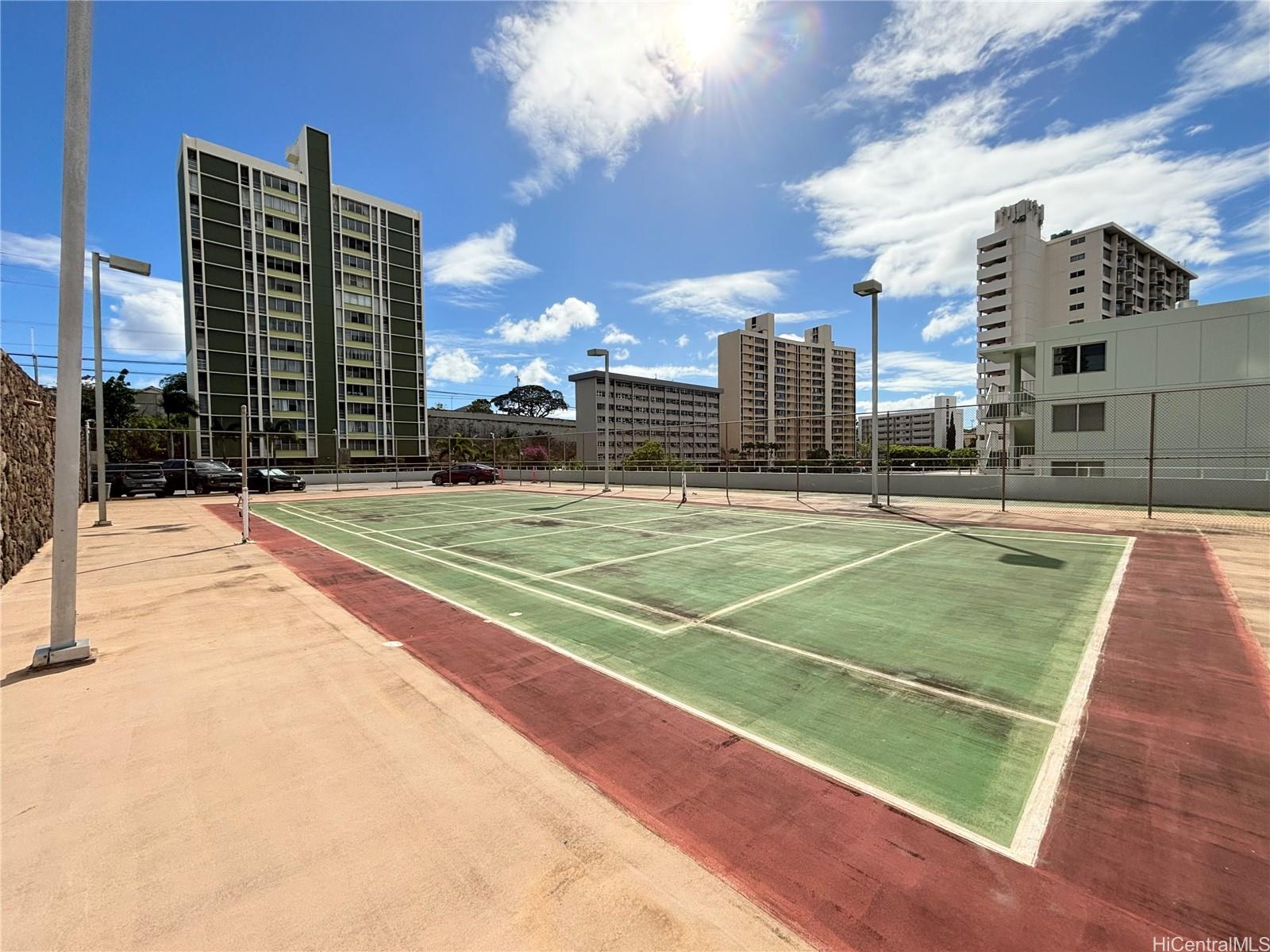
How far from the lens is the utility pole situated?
15.4 ft

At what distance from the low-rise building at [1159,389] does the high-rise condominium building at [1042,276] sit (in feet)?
151

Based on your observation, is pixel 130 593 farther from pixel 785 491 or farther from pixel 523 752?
pixel 785 491

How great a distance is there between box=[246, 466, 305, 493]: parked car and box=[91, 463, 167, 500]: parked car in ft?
12.1

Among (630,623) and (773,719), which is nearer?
(773,719)

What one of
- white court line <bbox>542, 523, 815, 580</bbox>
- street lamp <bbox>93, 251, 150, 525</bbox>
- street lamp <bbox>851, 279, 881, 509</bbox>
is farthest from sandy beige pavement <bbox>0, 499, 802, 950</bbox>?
street lamp <bbox>851, 279, 881, 509</bbox>

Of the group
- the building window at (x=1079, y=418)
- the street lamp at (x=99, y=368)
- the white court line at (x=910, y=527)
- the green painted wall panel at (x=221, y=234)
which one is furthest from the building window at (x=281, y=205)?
the building window at (x=1079, y=418)

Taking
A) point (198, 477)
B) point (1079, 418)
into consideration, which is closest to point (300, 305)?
point (198, 477)

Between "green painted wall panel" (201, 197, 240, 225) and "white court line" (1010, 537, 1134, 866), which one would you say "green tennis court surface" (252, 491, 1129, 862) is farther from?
"green painted wall panel" (201, 197, 240, 225)

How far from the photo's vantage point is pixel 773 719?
12.1 ft

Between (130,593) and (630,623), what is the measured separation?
271 inches

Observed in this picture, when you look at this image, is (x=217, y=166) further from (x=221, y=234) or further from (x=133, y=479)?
(x=133, y=479)

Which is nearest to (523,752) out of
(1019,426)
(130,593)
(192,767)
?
(192,767)

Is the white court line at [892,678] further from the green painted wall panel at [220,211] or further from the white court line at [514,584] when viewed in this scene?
the green painted wall panel at [220,211]

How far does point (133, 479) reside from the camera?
25.6 m
